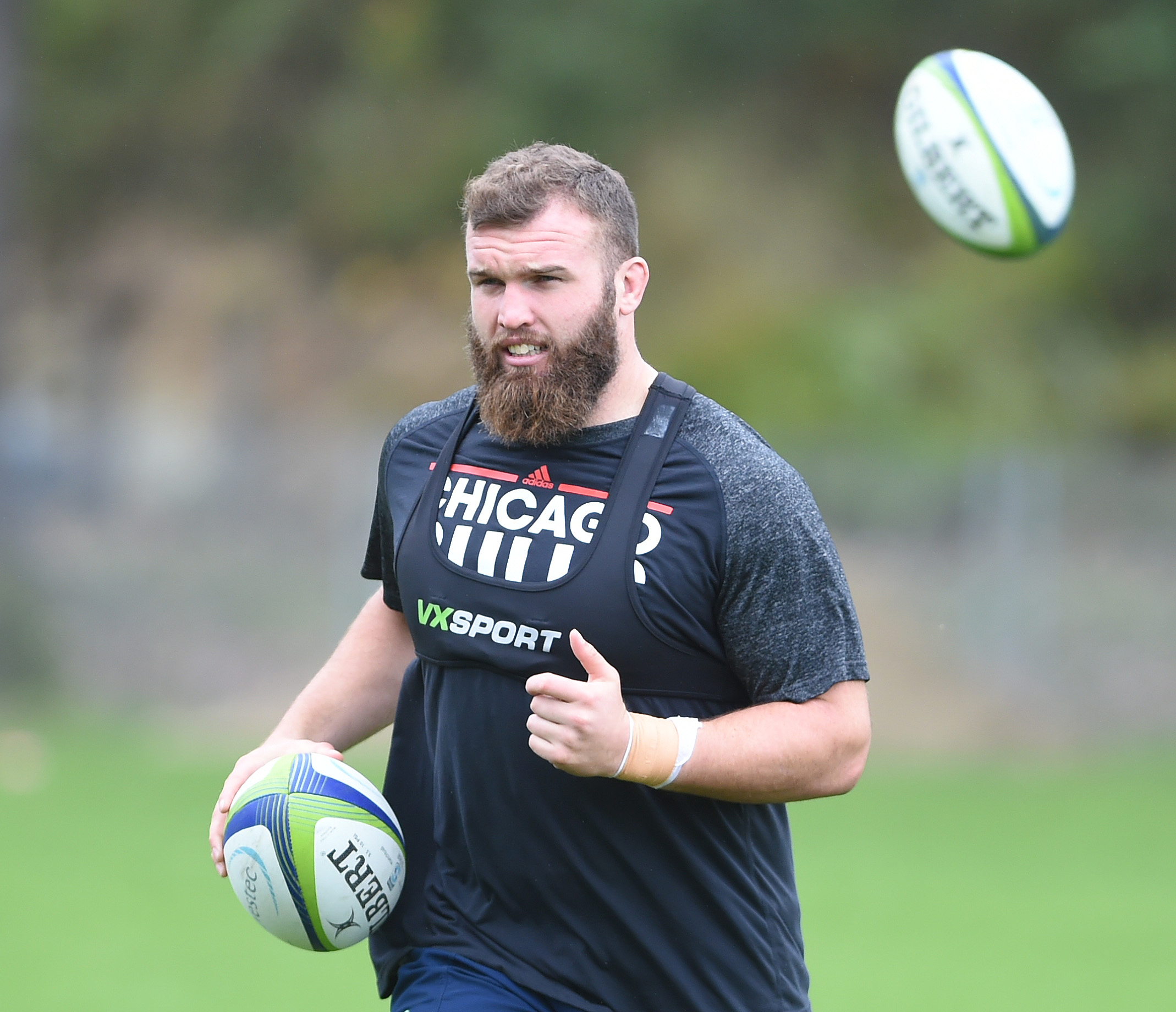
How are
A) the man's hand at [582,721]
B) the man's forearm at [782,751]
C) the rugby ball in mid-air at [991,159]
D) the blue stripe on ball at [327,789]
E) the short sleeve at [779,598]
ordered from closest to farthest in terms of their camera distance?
the man's hand at [582,721] < the man's forearm at [782,751] < the short sleeve at [779,598] < the blue stripe on ball at [327,789] < the rugby ball in mid-air at [991,159]

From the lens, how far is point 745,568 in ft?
10.7

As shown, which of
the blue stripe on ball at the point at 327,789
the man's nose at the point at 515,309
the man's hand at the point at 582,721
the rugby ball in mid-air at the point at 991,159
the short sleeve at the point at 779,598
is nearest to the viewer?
the man's hand at the point at 582,721

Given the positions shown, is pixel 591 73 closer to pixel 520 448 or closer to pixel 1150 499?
pixel 1150 499

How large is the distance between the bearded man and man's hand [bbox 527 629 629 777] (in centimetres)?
11

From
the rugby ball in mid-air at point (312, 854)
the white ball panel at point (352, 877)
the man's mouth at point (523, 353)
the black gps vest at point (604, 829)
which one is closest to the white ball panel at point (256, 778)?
the rugby ball in mid-air at point (312, 854)

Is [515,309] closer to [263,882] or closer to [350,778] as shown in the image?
[350,778]

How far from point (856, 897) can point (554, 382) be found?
5.40 m

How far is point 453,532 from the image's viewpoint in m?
3.52

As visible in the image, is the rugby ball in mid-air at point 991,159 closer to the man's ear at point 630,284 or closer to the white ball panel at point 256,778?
the man's ear at point 630,284

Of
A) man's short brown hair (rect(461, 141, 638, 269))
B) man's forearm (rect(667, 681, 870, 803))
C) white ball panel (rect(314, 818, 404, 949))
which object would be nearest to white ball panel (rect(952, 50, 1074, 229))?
man's short brown hair (rect(461, 141, 638, 269))

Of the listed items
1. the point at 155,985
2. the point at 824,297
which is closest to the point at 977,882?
the point at 155,985

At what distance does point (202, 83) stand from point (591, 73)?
746cm

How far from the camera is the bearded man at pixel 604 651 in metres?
3.25

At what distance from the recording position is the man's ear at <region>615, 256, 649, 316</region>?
11.5 ft
